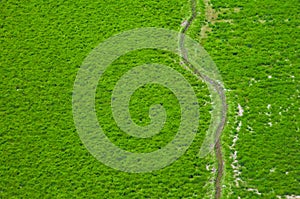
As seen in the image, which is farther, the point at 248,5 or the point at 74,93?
the point at 248,5

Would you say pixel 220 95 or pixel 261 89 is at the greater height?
pixel 261 89

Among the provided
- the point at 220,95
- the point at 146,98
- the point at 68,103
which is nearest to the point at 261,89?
the point at 220,95

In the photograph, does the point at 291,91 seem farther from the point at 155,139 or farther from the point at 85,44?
the point at 85,44

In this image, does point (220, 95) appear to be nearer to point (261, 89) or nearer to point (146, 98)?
point (261, 89)

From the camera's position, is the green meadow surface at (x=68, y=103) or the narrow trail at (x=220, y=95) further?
the green meadow surface at (x=68, y=103)

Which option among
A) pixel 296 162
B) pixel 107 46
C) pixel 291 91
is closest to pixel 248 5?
pixel 291 91

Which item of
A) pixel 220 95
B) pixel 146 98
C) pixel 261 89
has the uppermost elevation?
pixel 261 89

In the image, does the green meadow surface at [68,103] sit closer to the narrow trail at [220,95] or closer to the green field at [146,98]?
the green field at [146,98]

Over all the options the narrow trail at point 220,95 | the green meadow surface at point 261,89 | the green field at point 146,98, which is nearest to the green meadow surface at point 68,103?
the green field at point 146,98

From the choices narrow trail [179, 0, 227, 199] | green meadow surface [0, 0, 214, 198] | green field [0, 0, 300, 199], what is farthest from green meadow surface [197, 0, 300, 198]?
green meadow surface [0, 0, 214, 198]
